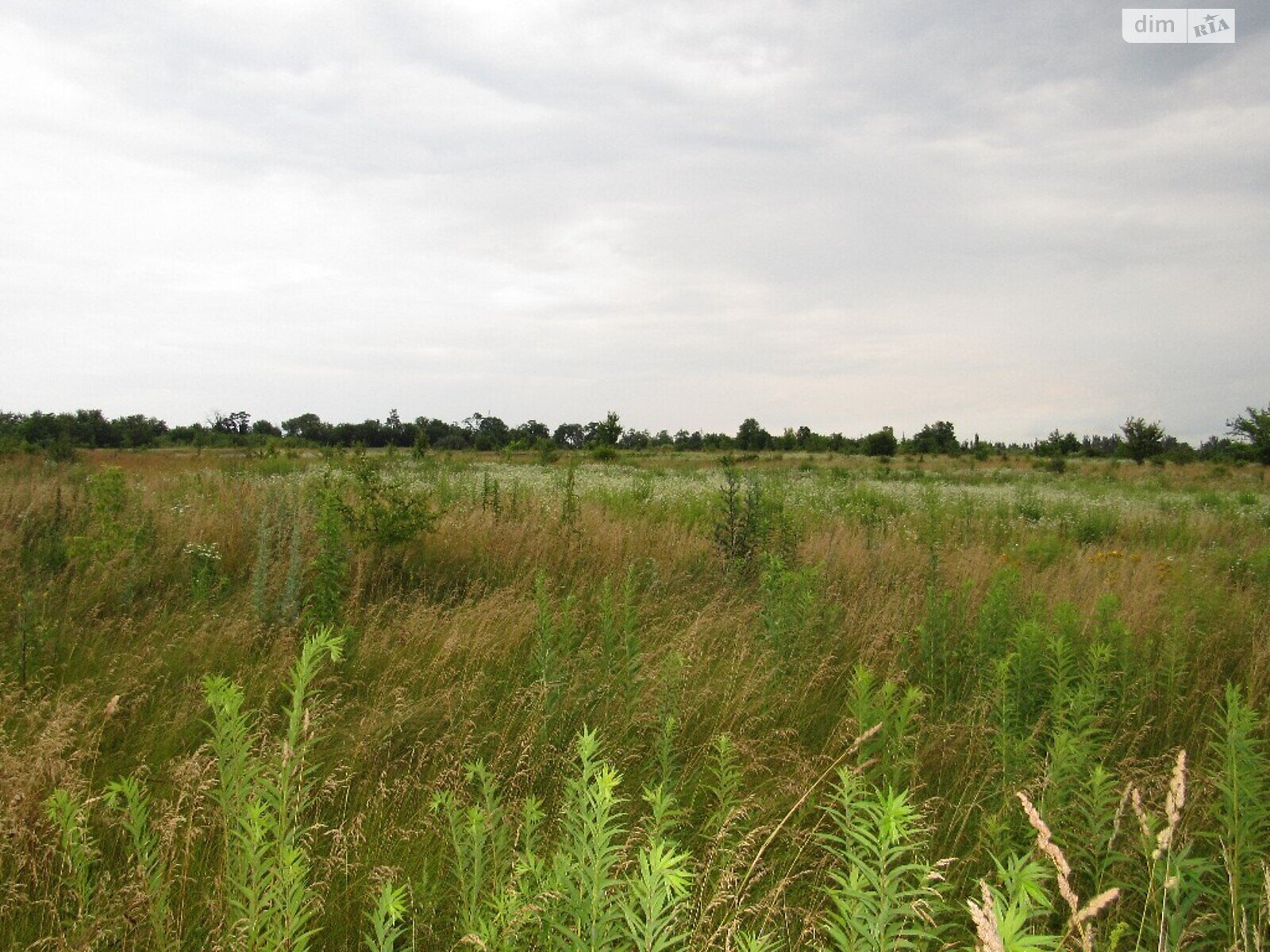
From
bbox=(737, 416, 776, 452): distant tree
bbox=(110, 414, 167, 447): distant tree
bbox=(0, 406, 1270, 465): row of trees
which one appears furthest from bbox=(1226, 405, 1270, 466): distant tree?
A: bbox=(110, 414, 167, 447): distant tree

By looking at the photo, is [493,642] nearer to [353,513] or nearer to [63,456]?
[353,513]

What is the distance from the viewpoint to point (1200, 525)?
1368 cm

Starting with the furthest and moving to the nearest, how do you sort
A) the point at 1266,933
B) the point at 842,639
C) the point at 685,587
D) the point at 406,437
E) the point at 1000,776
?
the point at 406,437 < the point at 685,587 < the point at 842,639 < the point at 1000,776 < the point at 1266,933

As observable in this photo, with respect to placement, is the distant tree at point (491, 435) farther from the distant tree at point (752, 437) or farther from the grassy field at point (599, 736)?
the grassy field at point (599, 736)

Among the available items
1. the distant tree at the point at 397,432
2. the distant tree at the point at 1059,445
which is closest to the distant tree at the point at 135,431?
the distant tree at the point at 397,432

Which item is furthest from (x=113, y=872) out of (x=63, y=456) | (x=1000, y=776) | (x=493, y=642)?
(x=63, y=456)

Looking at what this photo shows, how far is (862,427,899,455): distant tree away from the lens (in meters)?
52.4

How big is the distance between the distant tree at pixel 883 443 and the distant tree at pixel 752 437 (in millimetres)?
10989

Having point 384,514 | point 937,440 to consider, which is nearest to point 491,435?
point 937,440

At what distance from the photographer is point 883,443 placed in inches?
2064

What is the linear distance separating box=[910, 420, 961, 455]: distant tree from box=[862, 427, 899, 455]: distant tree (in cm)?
438

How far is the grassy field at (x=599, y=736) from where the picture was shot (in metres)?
1.84

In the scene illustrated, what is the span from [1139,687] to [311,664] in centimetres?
505

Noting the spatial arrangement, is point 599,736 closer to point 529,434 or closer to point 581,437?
point 529,434
